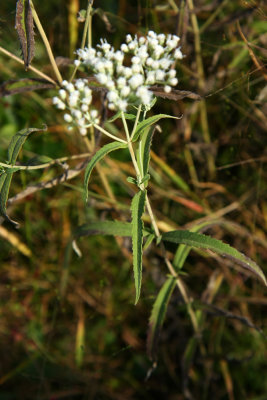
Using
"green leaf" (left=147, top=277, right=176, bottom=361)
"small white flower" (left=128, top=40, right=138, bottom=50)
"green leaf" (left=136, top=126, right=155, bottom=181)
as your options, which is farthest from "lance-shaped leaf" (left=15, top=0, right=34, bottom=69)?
"green leaf" (left=147, top=277, right=176, bottom=361)

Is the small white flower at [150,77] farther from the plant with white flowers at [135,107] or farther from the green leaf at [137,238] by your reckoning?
the green leaf at [137,238]

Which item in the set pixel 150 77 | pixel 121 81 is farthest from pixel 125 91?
pixel 150 77

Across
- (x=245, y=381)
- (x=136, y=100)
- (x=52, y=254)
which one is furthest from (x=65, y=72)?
(x=245, y=381)

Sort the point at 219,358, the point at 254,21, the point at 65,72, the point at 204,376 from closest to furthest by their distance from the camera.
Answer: the point at 219,358 → the point at 204,376 → the point at 254,21 → the point at 65,72

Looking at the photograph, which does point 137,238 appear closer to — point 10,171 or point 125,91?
point 125,91

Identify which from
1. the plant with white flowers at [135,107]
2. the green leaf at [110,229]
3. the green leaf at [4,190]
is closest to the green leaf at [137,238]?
the plant with white flowers at [135,107]

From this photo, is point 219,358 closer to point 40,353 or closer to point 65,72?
point 40,353
